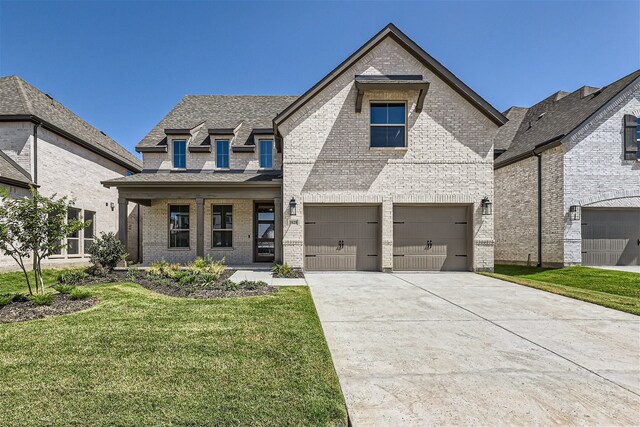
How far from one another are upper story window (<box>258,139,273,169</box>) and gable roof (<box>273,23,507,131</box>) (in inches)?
135

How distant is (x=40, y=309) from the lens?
5.79 m

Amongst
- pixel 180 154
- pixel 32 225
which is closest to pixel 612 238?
pixel 32 225

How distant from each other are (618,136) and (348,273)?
1151 cm

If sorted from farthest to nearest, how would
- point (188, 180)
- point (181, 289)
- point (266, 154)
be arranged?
1. point (266, 154)
2. point (188, 180)
3. point (181, 289)

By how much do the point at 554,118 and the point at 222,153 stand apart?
1523 cm

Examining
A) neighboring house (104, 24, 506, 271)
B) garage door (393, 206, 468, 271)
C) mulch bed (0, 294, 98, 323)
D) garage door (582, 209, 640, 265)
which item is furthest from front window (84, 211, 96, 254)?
garage door (582, 209, 640, 265)

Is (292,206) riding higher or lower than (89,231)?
higher

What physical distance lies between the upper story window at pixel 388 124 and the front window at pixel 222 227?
697 centimetres

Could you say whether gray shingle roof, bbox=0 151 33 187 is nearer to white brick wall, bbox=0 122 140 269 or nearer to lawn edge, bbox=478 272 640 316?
white brick wall, bbox=0 122 140 269

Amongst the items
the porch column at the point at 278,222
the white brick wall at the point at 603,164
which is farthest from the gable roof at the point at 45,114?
the white brick wall at the point at 603,164

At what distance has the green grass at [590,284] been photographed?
682 centimetres

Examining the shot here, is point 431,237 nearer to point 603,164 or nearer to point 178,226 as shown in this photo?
point 603,164

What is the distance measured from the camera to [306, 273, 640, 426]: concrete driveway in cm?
272

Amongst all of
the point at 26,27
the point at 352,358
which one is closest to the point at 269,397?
the point at 352,358
